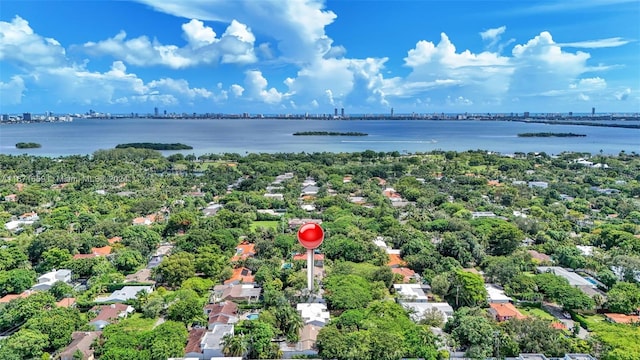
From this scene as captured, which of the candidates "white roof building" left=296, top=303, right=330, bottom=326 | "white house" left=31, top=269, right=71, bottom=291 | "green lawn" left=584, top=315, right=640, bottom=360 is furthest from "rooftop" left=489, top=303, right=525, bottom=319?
"white house" left=31, top=269, right=71, bottom=291

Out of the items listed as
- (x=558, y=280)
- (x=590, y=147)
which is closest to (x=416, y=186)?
(x=558, y=280)

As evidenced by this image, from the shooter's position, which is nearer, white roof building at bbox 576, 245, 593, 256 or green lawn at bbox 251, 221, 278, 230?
white roof building at bbox 576, 245, 593, 256

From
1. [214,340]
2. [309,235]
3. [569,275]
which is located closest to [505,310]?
[569,275]

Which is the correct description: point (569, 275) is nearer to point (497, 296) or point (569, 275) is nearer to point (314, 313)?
point (497, 296)

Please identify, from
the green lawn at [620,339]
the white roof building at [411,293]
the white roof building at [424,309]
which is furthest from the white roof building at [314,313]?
the green lawn at [620,339]

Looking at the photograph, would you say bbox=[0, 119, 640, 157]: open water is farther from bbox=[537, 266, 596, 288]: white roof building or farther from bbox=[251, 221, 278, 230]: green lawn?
bbox=[537, 266, 596, 288]: white roof building

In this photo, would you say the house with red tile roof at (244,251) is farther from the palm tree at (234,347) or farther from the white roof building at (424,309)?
the white roof building at (424,309)
